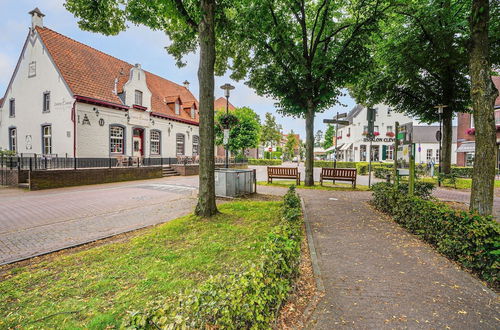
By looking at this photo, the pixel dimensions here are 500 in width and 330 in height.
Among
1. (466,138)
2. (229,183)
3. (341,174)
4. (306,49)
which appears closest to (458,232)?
(229,183)

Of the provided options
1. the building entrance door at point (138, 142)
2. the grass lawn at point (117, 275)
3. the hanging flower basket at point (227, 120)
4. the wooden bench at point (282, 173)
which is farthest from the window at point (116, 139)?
the grass lawn at point (117, 275)

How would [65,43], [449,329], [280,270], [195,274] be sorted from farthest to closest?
[65,43]
[195,274]
[280,270]
[449,329]

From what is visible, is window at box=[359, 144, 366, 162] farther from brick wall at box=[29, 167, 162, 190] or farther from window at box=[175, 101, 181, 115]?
brick wall at box=[29, 167, 162, 190]

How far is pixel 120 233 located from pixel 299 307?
4.55m

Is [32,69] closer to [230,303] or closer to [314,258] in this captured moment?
[314,258]

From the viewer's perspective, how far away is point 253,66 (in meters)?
14.4

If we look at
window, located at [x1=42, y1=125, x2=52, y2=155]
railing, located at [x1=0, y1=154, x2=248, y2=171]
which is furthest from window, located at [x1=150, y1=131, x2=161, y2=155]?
window, located at [x1=42, y1=125, x2=52, y2=155]

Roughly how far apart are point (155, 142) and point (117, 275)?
22166mm

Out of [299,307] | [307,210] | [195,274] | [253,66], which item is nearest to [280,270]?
[299,307]

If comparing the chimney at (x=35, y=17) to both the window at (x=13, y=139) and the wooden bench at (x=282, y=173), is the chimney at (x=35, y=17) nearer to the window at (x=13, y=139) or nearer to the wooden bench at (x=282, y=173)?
the window at (x=13, y=139)

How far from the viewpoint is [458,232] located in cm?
421

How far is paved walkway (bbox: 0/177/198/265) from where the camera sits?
516 centimetres

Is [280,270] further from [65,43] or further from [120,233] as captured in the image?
[65,43]

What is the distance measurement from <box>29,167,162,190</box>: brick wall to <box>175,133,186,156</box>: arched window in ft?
27.7
